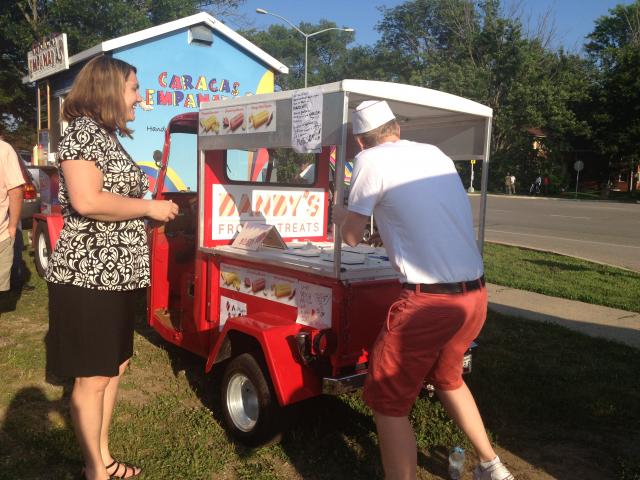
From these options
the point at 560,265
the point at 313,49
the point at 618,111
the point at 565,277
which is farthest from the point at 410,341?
the point at 313,49

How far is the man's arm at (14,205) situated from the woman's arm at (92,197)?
273 centimetres

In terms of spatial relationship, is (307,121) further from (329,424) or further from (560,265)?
(560,265)

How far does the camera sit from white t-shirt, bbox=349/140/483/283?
2385 millimetres

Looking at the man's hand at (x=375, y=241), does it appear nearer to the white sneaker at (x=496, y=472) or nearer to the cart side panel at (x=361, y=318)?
the cart side panel at (x=361, y=318)

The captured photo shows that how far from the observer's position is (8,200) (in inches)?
183

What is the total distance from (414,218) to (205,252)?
194 cm

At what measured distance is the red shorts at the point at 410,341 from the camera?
2387 mm

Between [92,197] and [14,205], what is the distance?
286 centimetres

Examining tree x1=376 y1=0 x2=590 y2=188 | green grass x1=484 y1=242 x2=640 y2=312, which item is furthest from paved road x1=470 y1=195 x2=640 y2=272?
tree x1=376 y1=0 x2=590 y2=188

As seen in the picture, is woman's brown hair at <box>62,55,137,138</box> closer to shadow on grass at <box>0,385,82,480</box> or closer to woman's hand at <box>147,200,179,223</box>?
woman's hand at <box>147,200,179,223</box>

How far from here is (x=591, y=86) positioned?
38.9m

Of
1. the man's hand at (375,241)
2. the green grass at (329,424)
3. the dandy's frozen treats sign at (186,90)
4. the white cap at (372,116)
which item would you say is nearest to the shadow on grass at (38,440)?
the green grass at (329,424)

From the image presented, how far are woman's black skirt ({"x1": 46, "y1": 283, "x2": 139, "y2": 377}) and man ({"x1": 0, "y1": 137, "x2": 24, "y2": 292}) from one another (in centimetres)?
263

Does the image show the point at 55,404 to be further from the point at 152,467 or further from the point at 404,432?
the point at 404,432
